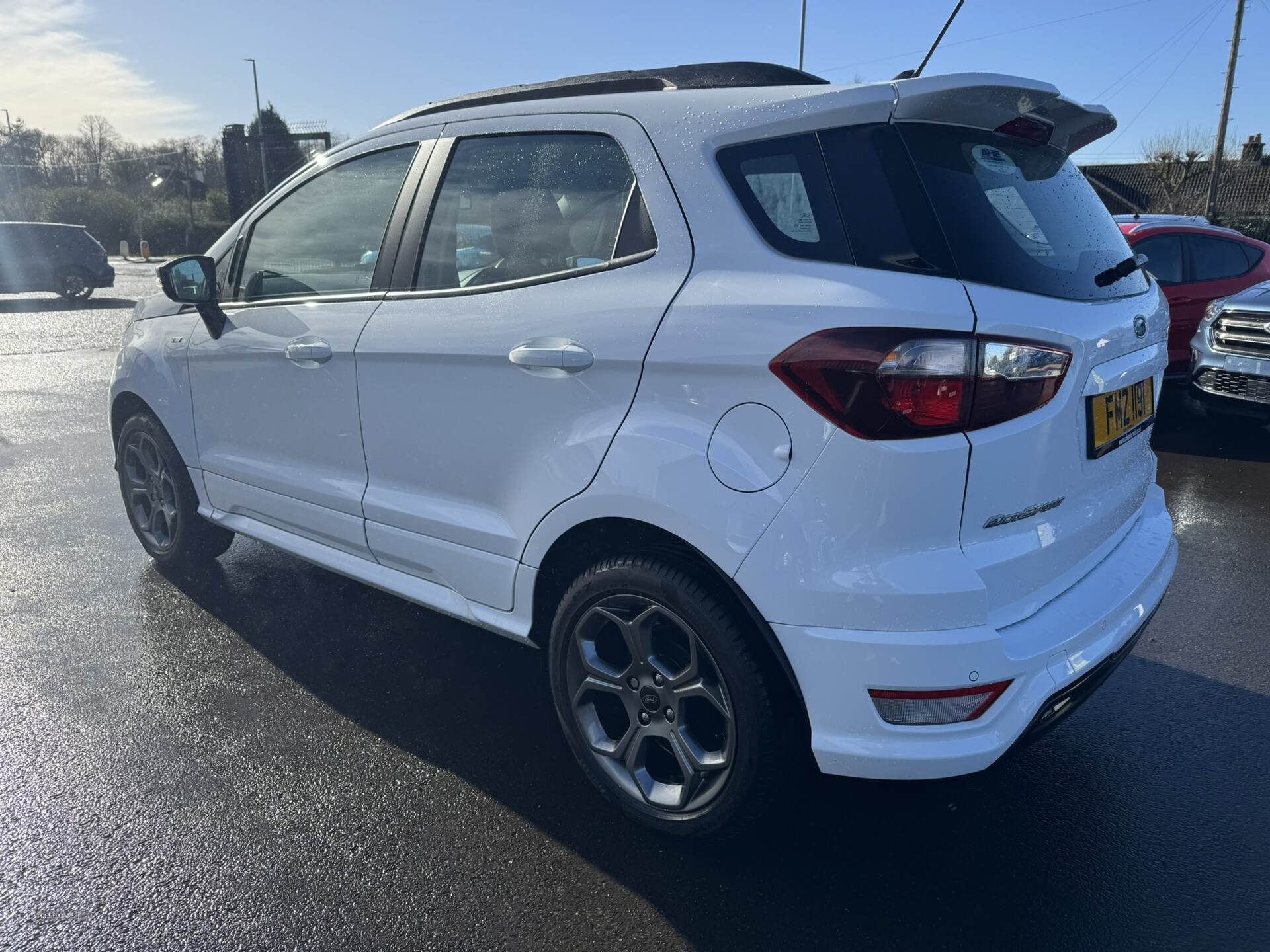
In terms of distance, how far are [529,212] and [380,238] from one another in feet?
2.11

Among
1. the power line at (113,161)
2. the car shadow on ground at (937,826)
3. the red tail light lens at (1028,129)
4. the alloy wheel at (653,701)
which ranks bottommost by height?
the car shadow on ground at (937,826)

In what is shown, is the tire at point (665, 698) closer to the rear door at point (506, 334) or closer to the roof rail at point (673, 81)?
the rear door at point (506, 334)

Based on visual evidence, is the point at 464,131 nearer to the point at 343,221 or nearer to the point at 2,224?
the point at 343,221

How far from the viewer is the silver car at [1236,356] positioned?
6832 millimetres

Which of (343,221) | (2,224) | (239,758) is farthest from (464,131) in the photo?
(2,224)

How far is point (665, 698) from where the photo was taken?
2404 mm

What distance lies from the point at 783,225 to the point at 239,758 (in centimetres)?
225

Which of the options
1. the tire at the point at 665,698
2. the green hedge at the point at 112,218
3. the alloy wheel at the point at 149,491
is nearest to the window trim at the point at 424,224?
the tire at the point at 665,698

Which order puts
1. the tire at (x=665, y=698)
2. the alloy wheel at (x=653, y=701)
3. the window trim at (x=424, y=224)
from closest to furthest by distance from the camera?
the tire at (x=665, y=698) < the alloy wheel at (x=653, y=701) < the window trim at (x=424, y=224)

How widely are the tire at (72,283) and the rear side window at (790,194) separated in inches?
913

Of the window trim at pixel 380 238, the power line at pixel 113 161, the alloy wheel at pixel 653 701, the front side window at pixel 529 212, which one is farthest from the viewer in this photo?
the power line at pixel 113 161

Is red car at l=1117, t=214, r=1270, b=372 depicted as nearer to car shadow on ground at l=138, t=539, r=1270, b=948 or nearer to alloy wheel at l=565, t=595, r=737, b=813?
car shadow on ground at l=138, t=539, r=1270, b=948

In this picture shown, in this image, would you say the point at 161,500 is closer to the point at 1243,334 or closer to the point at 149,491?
the point at 149,491

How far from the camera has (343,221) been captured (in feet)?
10.9
